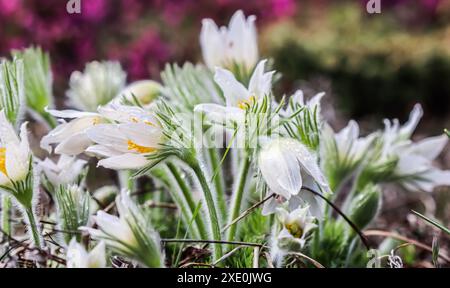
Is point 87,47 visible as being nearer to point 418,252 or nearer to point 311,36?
point 311,36

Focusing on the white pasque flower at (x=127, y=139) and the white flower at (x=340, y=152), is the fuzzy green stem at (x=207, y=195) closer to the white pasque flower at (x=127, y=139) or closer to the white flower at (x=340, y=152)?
the white pasque flower at (x=127, y=139)

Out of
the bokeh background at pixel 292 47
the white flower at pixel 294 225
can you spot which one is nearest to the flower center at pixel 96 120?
the white flower at pixel 294 225

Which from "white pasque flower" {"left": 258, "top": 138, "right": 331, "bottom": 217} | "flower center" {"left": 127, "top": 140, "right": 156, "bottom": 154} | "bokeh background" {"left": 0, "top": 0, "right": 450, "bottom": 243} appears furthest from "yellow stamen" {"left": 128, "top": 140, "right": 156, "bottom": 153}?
"bokeh background" {"left": 0, "top": 0, "right": 450, "bottom": 243}

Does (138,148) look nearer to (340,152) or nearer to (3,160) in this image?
(3,160)

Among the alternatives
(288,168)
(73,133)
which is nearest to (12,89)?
(73,133)

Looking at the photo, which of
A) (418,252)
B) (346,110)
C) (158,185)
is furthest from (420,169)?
(346,110)
